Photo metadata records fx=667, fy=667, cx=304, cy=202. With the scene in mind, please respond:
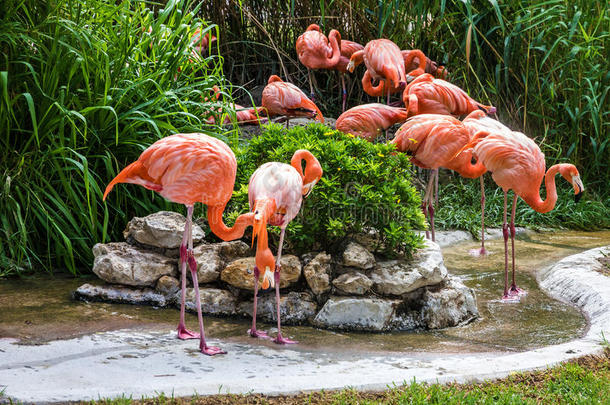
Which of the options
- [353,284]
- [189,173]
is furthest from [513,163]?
[189,173]

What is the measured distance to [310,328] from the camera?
404 centimetres

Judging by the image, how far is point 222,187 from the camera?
143 inches

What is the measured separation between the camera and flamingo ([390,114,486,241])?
5.41 m

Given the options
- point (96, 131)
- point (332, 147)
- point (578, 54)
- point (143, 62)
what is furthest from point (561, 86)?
point (96, 131)

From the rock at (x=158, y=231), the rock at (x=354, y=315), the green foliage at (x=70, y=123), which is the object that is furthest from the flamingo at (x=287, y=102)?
the rock at (x=354, y=315)

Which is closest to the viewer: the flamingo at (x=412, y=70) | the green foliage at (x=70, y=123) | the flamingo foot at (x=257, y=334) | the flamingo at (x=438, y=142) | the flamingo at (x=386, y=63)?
the flamingo foot at (x=257, y=334)

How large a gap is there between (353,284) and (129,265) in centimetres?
145

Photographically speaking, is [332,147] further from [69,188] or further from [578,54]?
[578,54]

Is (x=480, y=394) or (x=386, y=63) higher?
(x=386, y=63)

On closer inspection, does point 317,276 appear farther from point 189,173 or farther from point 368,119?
point 368,119

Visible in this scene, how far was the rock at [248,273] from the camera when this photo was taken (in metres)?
4.16

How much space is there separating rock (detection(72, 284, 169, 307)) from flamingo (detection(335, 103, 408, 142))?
262 cm

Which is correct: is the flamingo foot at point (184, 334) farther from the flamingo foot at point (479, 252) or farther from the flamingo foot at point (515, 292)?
the flamingo foot at point (479, 252)

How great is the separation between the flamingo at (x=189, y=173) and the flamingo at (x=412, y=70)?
418cm
